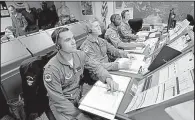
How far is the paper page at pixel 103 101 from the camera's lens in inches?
30.1

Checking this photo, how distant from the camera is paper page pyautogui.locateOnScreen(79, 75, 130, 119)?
765 mm

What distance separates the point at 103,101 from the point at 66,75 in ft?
1.33

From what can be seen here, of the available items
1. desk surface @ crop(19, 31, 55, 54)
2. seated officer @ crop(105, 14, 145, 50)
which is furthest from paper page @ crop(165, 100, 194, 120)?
desk surface @ crop(19, 31, 55, 54)

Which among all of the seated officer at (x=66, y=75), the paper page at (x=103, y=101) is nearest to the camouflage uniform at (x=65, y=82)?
the seated officer at (x=66, y=75)

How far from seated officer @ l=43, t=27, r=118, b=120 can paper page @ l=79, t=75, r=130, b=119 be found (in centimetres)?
5

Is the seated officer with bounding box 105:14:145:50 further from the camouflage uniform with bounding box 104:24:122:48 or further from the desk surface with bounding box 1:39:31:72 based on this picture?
the desk surface with bounding box 1:39:31:72

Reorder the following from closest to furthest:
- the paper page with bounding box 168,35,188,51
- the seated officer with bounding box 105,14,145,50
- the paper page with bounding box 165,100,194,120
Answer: the paper page with bounding box 165,100,194,120 < the paper page with bounding box 168,35,188,51 < the seated officer with bounding box 105,14,145,50

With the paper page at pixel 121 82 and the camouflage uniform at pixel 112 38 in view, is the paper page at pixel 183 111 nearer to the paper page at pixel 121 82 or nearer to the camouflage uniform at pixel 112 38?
the paper page at pixel 121 82

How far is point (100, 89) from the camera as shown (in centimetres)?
98

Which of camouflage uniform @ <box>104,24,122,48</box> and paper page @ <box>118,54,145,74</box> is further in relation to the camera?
camouflage uniform @ <box>104,24,122,48</box>

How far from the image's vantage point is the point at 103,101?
84 cm

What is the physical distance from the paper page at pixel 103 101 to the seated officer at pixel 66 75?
5 centimetres

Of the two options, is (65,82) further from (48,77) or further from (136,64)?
(136,64)

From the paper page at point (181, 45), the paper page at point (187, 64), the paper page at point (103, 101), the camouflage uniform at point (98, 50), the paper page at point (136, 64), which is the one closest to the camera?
the paper page at point (187, 64)
